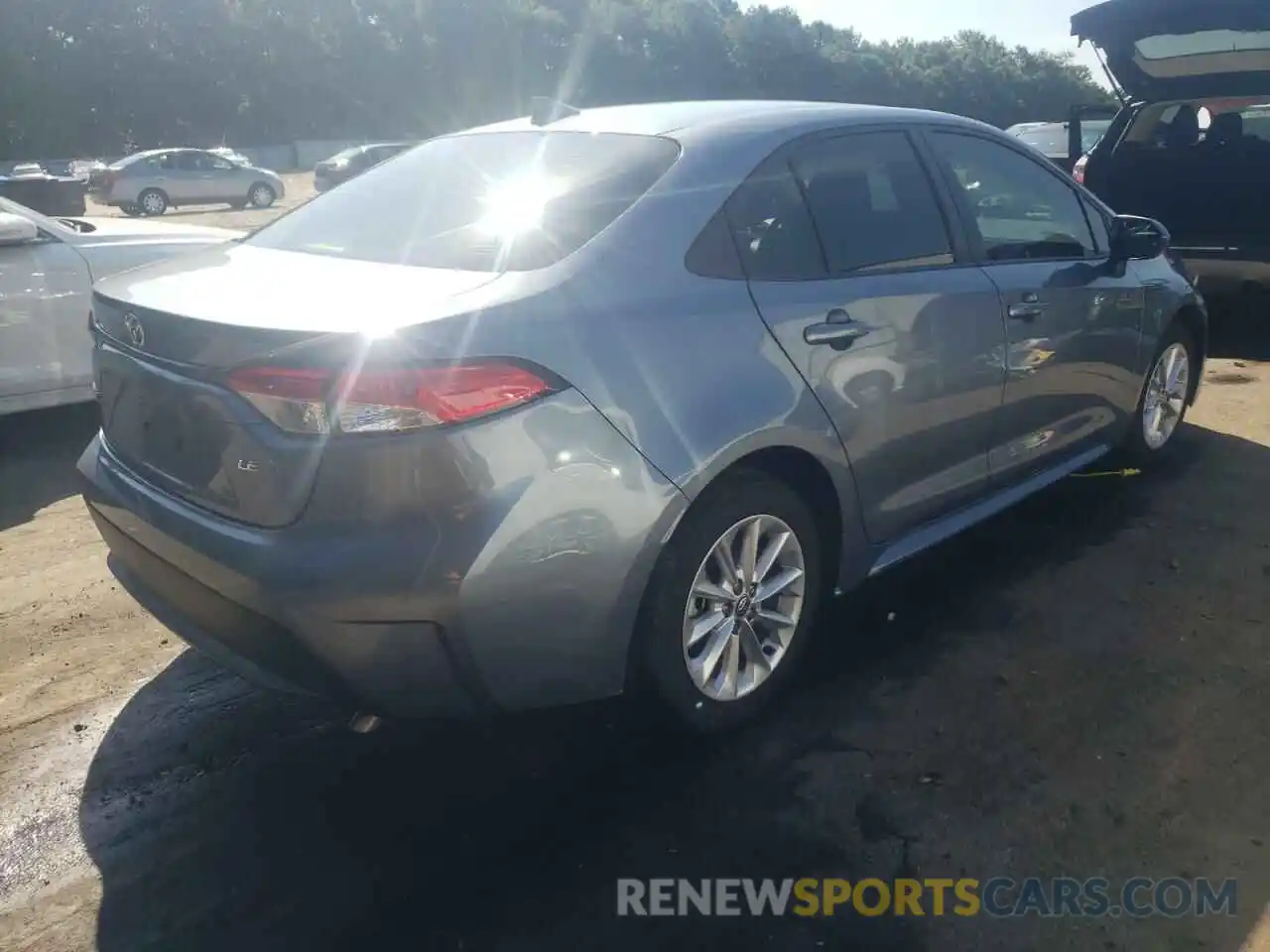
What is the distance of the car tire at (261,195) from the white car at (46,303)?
76.3 feet

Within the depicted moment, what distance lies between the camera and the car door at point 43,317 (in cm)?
539

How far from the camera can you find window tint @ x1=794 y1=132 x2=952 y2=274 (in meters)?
3.21

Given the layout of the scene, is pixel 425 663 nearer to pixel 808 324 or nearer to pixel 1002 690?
pixel 808 324

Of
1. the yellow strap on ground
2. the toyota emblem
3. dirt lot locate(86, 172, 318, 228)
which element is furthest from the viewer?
dirt lot locate(86, 172, 318, 228)

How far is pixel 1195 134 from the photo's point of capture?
25.2 ft

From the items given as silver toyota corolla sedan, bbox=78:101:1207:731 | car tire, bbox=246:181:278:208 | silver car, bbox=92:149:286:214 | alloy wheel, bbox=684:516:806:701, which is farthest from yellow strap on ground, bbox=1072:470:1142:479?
car tire, bbox=246:181:278:208

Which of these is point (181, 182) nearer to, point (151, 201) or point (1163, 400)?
point (151, 201)

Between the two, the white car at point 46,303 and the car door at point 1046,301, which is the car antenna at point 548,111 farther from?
the white car at point 46,303

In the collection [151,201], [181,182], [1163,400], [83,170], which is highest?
[1163,400]

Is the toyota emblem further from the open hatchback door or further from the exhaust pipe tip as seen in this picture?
the open hatchback door

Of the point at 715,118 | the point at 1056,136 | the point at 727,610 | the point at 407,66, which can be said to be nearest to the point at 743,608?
the point at 727,610

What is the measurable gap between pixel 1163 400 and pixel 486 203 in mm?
3533

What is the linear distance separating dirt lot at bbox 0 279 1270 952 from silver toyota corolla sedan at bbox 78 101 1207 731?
32 cm

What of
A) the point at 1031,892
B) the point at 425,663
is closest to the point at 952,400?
the point at 1031,892
